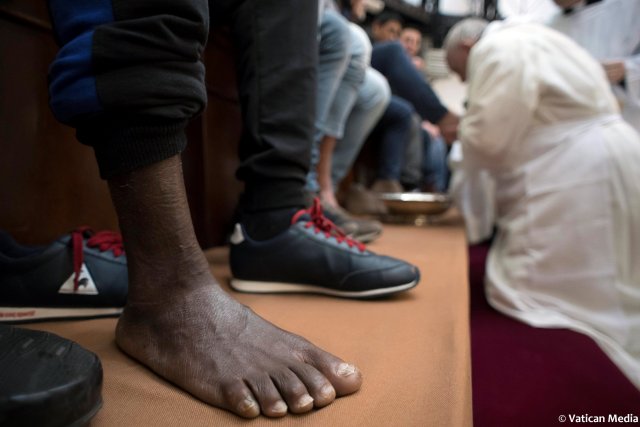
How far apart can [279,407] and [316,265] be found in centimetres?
31

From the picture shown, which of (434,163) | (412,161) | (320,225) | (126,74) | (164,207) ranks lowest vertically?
(434,163)

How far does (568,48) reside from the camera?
119 cm

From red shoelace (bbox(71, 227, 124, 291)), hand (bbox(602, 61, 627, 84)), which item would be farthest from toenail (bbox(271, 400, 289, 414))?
hand (bbox(602, 61, 627, 84))

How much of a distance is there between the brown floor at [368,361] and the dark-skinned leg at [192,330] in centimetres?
1

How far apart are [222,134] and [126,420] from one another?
825 millimetres

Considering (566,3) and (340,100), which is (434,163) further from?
(340,100)

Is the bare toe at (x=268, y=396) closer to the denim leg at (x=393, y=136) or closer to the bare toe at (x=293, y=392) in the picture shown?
the bare toe at (x=293, y=392)

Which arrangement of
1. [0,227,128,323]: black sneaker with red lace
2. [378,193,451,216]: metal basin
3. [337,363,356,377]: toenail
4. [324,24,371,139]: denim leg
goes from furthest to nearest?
[378,193,451,216]: metal basin < [324,24,371,139]: denim leg < [0,227,128,323]: black sneaker with red lace < [337,363,356,377]: toenail

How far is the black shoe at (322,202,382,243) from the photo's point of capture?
1.02 m

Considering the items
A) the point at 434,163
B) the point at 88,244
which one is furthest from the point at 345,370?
the point at 434,163

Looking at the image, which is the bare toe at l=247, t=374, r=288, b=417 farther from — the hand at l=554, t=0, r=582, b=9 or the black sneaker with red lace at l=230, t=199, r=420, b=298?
the hand at l=554, t=0, r=582, b=9

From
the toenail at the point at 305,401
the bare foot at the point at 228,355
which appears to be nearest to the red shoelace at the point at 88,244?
the bare foot at the point at 228,355

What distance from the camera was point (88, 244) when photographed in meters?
0.55

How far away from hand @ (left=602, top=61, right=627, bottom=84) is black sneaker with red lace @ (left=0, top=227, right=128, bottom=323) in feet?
6.49
